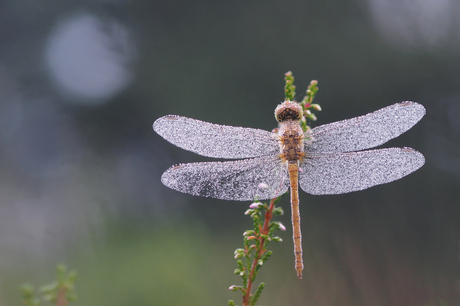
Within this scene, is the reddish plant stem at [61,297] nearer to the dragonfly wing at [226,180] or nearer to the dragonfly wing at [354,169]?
the dragonfly wing at [226,180]

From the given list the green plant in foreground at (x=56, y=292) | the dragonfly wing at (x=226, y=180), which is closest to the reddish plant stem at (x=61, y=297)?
the green plant in foreground at (x=56, y=292)

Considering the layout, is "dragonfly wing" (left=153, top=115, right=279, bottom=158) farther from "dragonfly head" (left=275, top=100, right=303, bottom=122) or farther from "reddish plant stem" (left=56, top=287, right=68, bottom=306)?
"reddish plant stem" (left=56, top=287, right=68, bottom=306)

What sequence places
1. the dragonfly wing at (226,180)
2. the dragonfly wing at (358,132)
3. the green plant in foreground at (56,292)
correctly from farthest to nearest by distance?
the dragonfly wing at (358,132) < the dragonfly wing at (226,180) < the green plant in foreground at (56,292)

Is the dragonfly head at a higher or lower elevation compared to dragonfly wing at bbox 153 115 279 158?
higher

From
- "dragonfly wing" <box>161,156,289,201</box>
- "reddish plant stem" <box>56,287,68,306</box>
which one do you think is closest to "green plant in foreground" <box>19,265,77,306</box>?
"reddish plant stem" <box>56,287,68,306</box>

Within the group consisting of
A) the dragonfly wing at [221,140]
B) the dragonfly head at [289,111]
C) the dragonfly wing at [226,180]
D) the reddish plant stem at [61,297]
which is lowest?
the reddish plant stem at [61,297]

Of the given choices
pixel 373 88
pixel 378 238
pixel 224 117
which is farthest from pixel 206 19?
pixel 378 238

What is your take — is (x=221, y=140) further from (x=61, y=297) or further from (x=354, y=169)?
(x=61, y=297)

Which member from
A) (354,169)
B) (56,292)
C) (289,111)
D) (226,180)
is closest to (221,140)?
(226,180)
